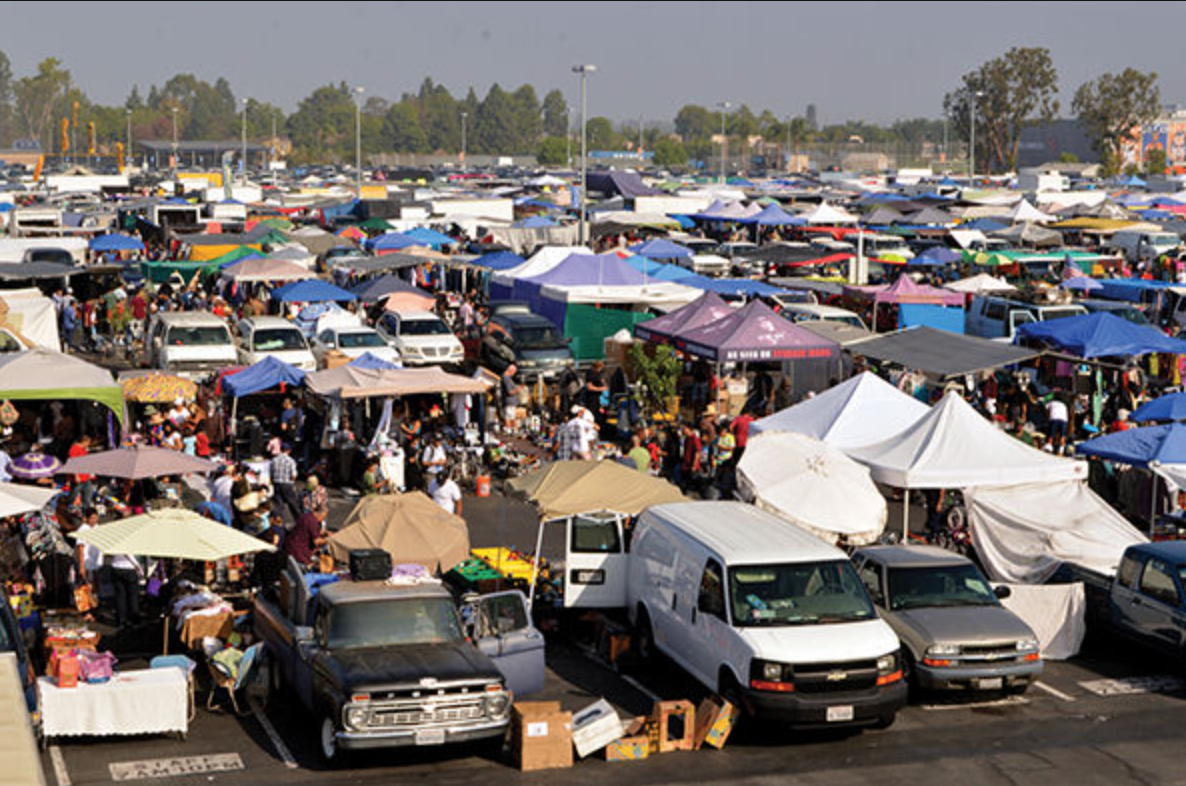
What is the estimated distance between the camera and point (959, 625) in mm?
14828

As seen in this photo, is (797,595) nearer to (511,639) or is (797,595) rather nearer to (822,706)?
(822,706)

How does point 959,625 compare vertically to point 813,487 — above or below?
below

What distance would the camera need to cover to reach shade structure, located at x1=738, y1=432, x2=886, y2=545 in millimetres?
17875

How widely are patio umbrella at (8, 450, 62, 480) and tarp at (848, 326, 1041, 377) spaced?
13.7 meters

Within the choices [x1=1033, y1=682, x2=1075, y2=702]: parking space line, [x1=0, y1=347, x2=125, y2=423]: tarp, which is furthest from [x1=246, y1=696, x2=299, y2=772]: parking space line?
[x1=0, y1=347, x2=125, y2=423]: tarp

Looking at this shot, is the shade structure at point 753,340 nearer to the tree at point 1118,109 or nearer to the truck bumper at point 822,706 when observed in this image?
the truck bumper at point 822,706

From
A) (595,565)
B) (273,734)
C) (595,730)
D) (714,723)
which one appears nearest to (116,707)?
(273,734)

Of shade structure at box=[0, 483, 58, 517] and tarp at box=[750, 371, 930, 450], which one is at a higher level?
tarp at box=[750, 371, 930, 450]

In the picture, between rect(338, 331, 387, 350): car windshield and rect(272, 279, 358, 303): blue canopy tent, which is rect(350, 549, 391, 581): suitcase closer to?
rect(338, 331, 387, 350): car windshield

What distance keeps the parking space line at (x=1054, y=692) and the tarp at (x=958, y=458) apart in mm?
4013

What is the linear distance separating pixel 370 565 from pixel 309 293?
2179cm

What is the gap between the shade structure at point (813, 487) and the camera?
58.6ft

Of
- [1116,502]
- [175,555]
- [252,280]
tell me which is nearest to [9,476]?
[175,555]

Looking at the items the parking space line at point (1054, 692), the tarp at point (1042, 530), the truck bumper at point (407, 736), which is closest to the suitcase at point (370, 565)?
the truck bumper at point (407, 736)
